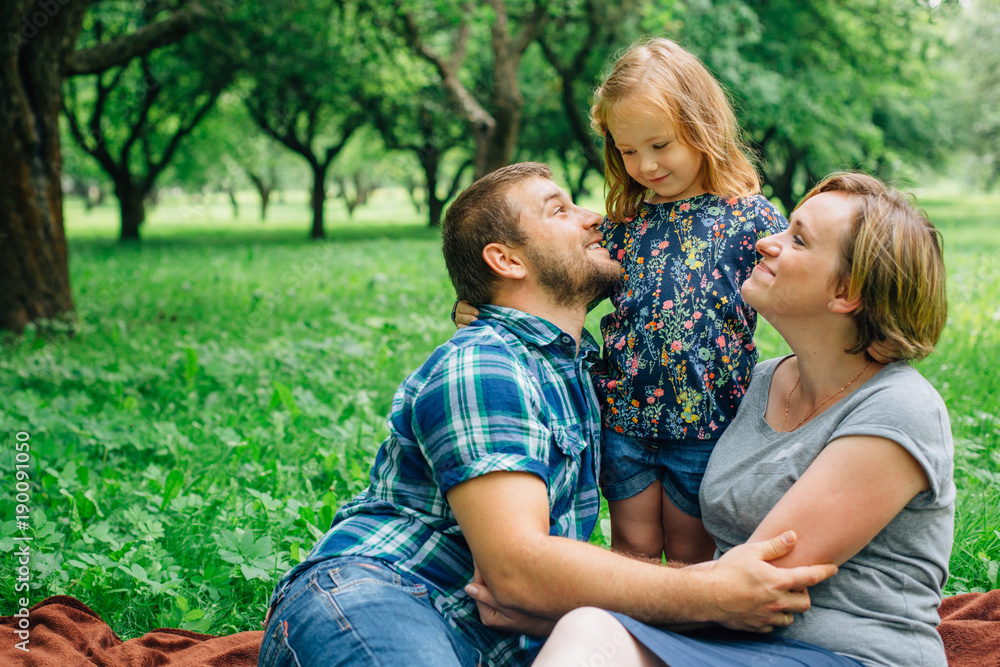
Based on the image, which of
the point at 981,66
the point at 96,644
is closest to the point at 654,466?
the point at 96,644

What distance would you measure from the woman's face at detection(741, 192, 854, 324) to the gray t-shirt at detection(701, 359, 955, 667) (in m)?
0.26

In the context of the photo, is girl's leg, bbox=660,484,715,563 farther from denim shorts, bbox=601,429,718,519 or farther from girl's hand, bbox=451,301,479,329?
girl's hand, bbox=451,301,479,329

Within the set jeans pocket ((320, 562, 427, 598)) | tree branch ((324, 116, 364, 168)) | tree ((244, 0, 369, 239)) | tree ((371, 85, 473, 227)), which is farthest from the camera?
tree branch ((324, 116, 364, 168))

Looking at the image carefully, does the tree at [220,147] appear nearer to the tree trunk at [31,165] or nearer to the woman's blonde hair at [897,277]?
the tree trunk at [31,165]

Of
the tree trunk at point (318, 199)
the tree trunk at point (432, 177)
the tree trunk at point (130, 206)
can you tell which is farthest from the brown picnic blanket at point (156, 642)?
the tree trunk at point (432, 177)

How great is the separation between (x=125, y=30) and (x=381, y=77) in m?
5.13

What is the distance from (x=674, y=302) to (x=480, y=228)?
30.0 inches

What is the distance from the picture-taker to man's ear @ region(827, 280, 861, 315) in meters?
1.99

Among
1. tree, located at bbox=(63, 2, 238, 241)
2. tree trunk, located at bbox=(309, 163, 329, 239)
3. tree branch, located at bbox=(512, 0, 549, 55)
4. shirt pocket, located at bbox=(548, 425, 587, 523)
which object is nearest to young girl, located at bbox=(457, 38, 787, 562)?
shirt pocket, located at bbox=(548, 425, 587, 523)

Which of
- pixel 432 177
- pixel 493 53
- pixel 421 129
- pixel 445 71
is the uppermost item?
pixel 421 129

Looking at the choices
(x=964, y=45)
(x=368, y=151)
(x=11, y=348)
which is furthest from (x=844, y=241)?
(x=368, y=151)

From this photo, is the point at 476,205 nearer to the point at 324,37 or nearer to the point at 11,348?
the point at 11,348

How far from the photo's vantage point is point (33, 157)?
718cm

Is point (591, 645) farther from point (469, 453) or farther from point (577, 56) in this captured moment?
point (577, 56)
